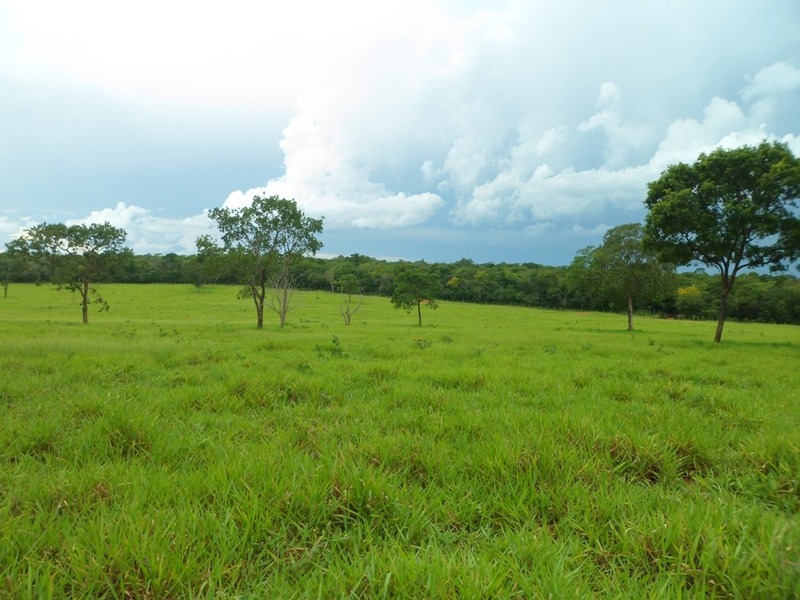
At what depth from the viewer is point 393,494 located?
277 cm

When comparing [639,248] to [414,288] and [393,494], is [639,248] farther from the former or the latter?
[393,494]

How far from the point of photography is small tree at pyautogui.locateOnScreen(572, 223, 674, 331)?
3747 cm

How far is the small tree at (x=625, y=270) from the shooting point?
37.5 meters

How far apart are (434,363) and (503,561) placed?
7309mm

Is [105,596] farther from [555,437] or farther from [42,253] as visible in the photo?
[42,253]

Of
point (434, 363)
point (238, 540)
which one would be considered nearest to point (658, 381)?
point (434, 363)

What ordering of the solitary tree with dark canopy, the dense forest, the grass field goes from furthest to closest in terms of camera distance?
1. the dense forest
2. the solitary tree with dark canopy
3. the grass field

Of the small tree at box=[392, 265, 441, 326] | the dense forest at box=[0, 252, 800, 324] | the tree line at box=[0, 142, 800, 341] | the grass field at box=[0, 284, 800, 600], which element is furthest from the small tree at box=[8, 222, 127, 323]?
the grass field at box=[0, 284, 800, 600]

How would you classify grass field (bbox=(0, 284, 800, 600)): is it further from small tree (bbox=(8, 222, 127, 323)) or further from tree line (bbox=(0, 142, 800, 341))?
small tree (bbox=(8, 222, 127, 323))

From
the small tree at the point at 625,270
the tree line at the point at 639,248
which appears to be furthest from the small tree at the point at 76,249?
the small tree at the point at 625,270

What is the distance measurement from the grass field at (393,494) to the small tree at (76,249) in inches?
1523

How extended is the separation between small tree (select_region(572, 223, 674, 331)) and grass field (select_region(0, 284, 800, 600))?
3625cm

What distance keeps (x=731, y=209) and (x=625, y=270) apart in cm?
1874

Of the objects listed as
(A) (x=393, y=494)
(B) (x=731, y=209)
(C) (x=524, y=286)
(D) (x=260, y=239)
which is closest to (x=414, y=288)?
(D) (x=260, y=239)
